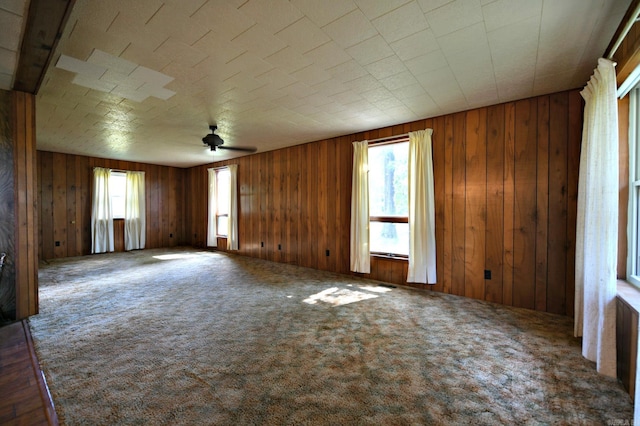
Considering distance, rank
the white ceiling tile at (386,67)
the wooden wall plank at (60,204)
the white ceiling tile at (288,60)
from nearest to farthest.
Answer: the white ceiling tile at (288,60) < the white ceiling tile at (386,67) < the wooden wall plank at (60,204)

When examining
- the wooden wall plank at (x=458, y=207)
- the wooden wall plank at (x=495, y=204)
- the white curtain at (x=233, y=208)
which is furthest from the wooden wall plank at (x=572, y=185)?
the white curtain at (x=233, y=208)

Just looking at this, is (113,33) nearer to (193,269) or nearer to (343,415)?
(343,415)

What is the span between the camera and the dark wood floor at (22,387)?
144cm

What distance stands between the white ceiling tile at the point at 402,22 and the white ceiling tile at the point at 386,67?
308 millimetres

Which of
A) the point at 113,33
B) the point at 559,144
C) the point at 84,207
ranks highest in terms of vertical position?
the point at 113,33

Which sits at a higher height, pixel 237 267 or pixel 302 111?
pixel 302 111

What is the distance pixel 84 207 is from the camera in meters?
6.56

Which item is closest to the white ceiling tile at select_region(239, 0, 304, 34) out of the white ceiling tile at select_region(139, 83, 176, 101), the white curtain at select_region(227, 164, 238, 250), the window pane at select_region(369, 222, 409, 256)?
the white ceiling tile at select_region(139, 83, 176, 101)

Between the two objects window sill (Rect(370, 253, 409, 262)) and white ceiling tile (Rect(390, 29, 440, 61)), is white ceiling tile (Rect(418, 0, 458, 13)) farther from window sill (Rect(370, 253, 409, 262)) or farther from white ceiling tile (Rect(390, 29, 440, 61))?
window sill (Rect(370, 253, 409, 262))

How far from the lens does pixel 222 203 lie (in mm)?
7285

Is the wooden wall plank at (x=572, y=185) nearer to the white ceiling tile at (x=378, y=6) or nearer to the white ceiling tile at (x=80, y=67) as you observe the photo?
the white ceiling tile at (x=378, y=6)

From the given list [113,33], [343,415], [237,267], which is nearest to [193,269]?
[237,267]

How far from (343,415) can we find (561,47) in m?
3.06

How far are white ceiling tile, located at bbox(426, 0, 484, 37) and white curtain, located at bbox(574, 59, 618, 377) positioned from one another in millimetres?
1010
